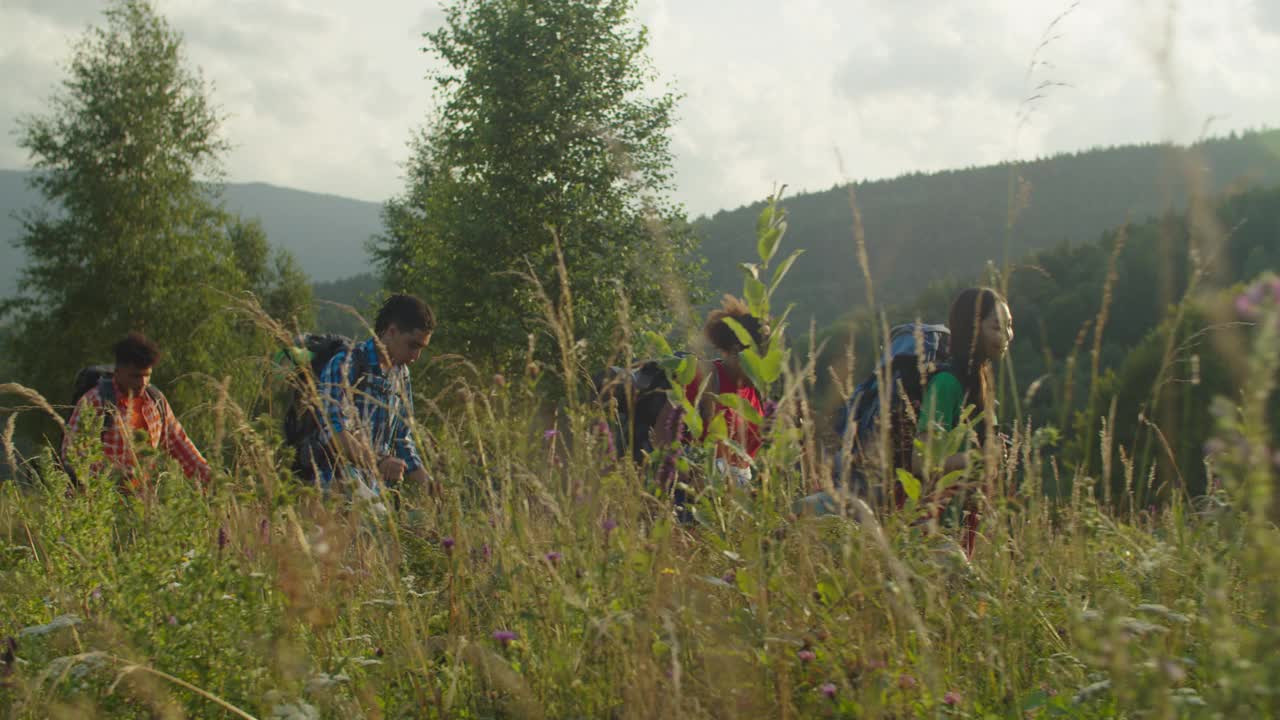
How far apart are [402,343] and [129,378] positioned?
193cm

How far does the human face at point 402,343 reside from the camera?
14.7 ft

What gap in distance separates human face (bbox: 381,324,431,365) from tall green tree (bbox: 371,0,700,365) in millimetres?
18343

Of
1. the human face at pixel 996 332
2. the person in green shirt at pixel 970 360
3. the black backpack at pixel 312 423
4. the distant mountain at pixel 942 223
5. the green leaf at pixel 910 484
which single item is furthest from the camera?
the distant mountain at pixel 942 223

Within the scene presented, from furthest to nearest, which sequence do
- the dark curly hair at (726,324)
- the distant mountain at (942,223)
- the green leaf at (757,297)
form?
the distant mountain at (942,223) → the dark curly hair at (726,324) → the green leaf at (757,297)

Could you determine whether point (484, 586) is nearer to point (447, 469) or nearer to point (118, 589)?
point (447, 469)

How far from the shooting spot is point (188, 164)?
89.6 ft

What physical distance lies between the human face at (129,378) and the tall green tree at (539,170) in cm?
1777

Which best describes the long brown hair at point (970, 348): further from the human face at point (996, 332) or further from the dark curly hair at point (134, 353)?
the dark curly hair at point (134, 353)

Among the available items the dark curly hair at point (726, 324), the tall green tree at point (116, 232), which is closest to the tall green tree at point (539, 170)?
the tall green tree at point (116, 232)

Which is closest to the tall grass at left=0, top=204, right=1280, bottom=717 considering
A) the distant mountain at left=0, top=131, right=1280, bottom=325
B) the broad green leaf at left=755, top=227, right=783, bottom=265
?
the broad green leaf at left=755, top=227, right=783, bottom=265

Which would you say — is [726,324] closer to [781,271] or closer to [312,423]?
[312,423]

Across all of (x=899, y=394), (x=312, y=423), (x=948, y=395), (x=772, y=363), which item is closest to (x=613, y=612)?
(x=772, y=363)

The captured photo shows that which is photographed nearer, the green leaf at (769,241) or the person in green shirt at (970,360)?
the green leaf at (769,241)

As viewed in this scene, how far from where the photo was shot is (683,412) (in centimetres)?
273
